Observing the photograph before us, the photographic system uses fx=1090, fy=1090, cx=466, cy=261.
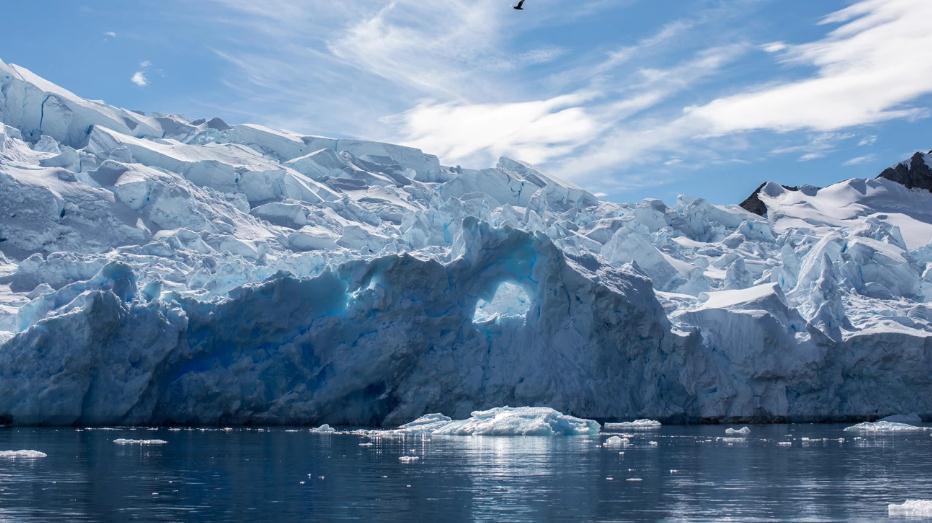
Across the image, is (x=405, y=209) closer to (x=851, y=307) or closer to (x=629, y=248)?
(x=629, y=248)

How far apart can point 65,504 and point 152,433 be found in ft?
55.1

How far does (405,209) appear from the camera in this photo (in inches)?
2635

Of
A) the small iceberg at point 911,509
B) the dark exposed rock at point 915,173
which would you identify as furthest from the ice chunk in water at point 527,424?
the dark exposed rock at point 915,173

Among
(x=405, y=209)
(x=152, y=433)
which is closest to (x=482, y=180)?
(x=405, y=209)

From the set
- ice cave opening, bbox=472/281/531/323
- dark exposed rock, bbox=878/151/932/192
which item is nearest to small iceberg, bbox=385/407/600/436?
ice cave opening, bbox=472/281/531/323

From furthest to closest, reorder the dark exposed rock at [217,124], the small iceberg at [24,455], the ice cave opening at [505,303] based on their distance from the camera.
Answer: the dark exposed rock at [217,124], the ice cave opening at [505,303], the small iceberg at [24,455]

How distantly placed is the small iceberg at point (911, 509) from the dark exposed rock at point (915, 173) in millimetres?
74062

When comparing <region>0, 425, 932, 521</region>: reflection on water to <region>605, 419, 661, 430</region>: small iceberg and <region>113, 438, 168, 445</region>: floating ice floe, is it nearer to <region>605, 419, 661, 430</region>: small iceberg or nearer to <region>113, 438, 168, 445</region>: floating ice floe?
<region>113, 438, 168, 445</region>: floating ice floe

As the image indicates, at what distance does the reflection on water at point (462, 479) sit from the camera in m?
13.2

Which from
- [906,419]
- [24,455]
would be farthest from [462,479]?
[906,419]

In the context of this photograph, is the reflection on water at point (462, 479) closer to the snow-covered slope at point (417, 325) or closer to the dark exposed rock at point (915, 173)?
the snow-covered slope at point (417, 325)

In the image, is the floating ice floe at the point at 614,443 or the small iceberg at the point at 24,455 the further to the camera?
the floating ice floe at the point at 614,443

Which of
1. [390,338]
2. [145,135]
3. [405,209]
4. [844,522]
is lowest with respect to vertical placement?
[844,522]

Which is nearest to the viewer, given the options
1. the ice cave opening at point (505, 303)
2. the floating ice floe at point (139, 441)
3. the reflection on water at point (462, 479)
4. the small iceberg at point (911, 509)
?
the small iceberg at point (911, 509)
